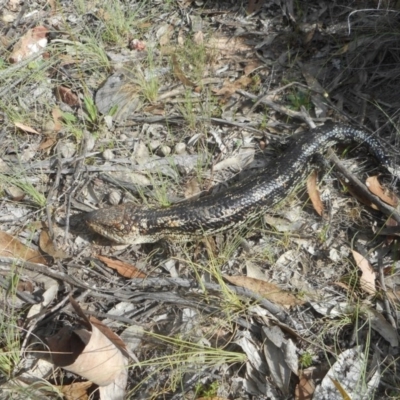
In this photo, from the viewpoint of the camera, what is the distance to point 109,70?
197 inches

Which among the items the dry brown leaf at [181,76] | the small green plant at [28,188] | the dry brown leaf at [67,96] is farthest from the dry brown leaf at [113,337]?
the dry brown leaf at [181,76]

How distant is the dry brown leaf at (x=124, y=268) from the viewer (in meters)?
3.73

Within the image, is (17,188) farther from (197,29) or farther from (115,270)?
(197,29)

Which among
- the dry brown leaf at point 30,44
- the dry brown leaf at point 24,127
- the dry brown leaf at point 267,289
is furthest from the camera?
the dry brown leaf at point 30,44

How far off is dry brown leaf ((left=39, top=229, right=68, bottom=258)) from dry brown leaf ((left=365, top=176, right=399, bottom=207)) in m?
2.66

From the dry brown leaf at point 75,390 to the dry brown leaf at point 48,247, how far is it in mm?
1081

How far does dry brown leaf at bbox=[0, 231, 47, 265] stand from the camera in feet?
12.4

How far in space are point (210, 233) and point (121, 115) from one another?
1632 mm

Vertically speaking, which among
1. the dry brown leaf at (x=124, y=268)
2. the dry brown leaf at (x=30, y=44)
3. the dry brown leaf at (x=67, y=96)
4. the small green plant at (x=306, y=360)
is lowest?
the small green plant at (x=306, y=360)

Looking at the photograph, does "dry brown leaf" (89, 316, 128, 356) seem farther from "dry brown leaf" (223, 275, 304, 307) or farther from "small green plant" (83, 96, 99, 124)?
"small green plant" (83, 96, 99, 124)

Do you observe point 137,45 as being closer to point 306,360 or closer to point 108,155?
point 108,155

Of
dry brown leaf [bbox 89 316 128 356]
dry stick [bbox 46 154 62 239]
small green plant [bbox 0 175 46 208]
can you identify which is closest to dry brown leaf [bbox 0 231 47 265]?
dry stick [bbox 46 154 62 239]

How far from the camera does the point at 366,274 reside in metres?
3.60

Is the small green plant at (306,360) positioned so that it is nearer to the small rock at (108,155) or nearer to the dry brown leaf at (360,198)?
the dry brown leaf at (360,198)
